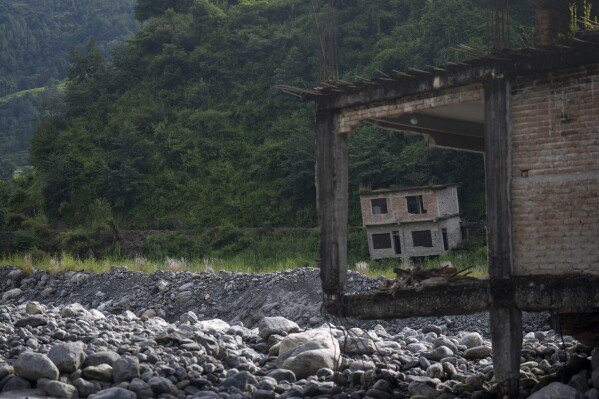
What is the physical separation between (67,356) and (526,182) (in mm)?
6188

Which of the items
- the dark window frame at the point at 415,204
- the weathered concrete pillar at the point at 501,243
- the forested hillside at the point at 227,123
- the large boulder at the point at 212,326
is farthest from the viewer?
the forested hillside at the point at 227,123

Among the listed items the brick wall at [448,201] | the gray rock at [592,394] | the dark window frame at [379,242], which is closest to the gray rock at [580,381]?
the gray rock at [592,394]

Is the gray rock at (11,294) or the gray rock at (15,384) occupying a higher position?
the gray rock at (15,384)

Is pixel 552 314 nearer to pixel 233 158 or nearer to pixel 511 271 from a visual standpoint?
pixel 511 271

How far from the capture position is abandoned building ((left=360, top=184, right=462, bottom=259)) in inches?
1145

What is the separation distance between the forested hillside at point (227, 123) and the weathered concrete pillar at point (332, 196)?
2196 cm

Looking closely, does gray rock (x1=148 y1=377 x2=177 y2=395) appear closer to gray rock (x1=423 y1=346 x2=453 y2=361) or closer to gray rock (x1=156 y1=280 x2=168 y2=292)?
gray rock (x1=423 y1=346 x2=453 y2=361)

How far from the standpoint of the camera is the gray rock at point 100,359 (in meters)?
11.4

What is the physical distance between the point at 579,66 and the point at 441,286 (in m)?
2.99

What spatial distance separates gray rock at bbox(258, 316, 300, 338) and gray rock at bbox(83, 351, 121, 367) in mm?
3958

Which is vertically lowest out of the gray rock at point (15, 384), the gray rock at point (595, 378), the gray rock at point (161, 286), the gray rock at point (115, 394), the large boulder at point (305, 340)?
the gray rock at point (161, 286)

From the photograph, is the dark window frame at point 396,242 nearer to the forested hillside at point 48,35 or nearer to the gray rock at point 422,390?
the gray rock at point 422,390

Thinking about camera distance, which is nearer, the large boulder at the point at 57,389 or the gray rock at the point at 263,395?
the large boulder at the point at 57,389

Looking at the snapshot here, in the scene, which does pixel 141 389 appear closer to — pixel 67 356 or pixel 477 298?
pixel 67 356
